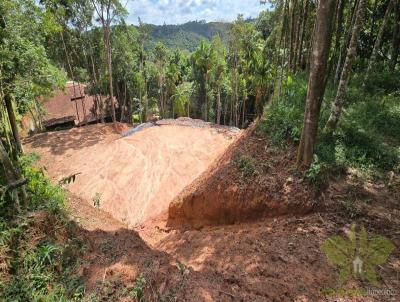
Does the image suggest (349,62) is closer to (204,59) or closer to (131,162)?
(131,162)

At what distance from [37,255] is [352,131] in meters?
7.53

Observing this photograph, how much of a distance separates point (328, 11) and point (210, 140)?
12.6 metres

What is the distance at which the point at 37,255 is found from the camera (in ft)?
12.6

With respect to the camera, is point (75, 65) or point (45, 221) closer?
point (45, 221)

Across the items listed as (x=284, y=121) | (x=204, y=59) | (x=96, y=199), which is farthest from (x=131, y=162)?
(x=204, y=59)

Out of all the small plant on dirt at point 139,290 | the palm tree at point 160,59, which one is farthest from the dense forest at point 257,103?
the palm tree at point 160,59

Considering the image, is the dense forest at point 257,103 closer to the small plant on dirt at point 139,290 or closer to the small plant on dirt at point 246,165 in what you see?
the small plant on dirt at point 139,290

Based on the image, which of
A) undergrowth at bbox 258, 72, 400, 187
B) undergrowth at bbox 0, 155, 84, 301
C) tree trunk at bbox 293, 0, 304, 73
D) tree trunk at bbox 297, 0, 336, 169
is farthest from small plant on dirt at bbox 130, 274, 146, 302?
tree trunk at bbox 293, 0, 304, 73

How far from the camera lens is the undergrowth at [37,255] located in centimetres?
339

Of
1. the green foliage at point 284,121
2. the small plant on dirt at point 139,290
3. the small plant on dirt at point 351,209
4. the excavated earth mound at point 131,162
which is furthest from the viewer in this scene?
the excavated earth mound at point 131,162

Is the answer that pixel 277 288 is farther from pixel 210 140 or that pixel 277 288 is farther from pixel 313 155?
pixel 210 140

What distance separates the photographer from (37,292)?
3369 millimetres

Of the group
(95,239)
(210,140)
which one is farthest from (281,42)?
(95,239)

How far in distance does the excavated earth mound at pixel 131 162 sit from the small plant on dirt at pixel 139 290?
7.54 metres
